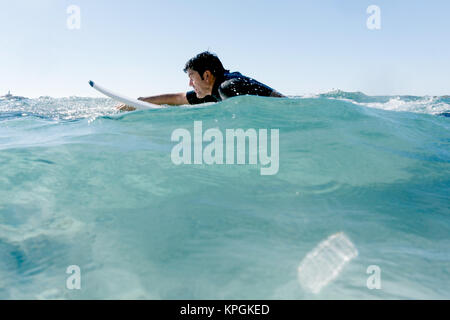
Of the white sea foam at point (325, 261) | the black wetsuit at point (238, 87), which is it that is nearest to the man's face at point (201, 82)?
the black wetsuit at point (238, 87)

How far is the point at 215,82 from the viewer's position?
602 cm

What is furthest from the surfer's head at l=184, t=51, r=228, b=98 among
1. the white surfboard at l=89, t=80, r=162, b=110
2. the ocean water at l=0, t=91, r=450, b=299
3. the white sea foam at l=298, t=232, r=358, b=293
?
the white sea foam at l=298, t=232, r=358, b=293

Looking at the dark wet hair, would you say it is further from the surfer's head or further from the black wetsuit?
the black wetsuit

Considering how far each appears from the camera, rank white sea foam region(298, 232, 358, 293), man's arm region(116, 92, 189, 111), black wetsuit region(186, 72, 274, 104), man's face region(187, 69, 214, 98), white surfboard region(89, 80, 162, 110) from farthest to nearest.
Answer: man's arm region(116, 92, 189, 111), white surfboard region(89, 80, 162, 110), man's face region(187, 69, 214, 98), black wetsuit region(186, 72, 274, 104), white sea foam region(298, 232, 358, 293)

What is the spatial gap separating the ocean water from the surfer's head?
120 cm

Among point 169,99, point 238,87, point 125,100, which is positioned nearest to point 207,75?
point 238,87

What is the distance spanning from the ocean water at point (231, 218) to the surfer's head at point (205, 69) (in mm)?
1197

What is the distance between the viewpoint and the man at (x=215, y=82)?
5486mm

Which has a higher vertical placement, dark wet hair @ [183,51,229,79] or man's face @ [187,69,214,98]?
dark wet hair @ [183,51,229,79]

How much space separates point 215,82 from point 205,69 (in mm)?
318

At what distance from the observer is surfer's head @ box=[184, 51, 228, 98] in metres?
5.89

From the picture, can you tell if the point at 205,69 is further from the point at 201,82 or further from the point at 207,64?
the point at 201,82

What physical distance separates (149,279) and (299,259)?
998 millimetres

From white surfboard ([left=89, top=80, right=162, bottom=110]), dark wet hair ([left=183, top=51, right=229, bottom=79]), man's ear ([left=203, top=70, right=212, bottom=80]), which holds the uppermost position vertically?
dark wet hair ([left=183, top=51, right=229, bottom=79])
